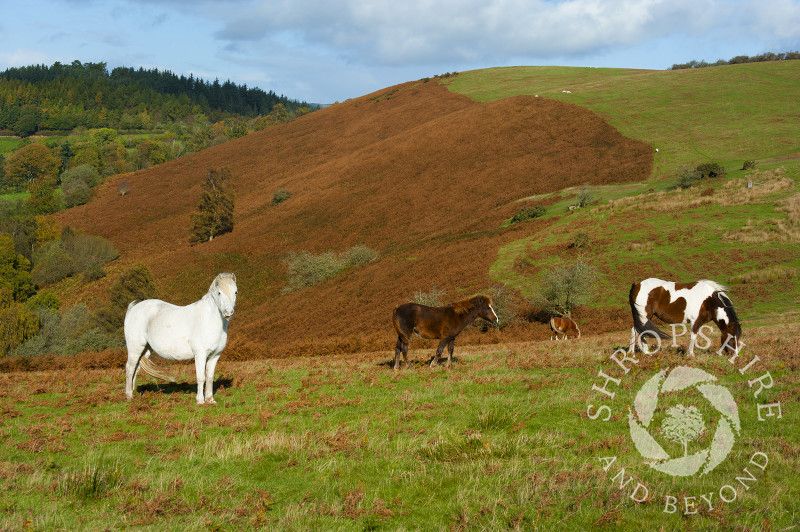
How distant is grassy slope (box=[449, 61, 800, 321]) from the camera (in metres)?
34.9

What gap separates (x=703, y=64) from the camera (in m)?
132

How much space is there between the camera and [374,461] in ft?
24.4

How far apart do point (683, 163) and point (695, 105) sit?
29748mm

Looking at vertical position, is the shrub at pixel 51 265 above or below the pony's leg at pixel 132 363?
above

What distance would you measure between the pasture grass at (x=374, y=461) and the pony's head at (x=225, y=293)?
80.6 inches

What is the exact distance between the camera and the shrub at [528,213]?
5491 cm

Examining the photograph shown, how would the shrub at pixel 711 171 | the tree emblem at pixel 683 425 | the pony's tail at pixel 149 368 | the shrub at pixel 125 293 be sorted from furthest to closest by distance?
the shrub at pixel 711 171 → the shrub at pixel 125 293 → the pony's tail at pixel 149 368 → the tree emblem at pixel 683 425

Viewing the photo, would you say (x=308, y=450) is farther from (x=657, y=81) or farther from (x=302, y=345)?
(x=657, y=81)

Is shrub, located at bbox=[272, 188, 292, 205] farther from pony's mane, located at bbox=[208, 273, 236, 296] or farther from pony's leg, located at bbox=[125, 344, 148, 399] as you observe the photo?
pony's mane, located at bbox=[208, 273, 236, 296]

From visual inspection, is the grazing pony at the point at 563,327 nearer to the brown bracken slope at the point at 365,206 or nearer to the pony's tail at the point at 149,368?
the brown bracken slope at the point at 365,206

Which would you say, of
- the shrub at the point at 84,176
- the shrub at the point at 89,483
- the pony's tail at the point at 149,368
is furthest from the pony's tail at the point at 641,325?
A: the shrub at the point at 84,176

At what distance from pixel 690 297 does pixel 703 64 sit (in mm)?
143573

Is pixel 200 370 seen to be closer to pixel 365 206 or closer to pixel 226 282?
pixel 226 282


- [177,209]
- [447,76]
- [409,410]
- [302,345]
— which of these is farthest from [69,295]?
[447,76]
